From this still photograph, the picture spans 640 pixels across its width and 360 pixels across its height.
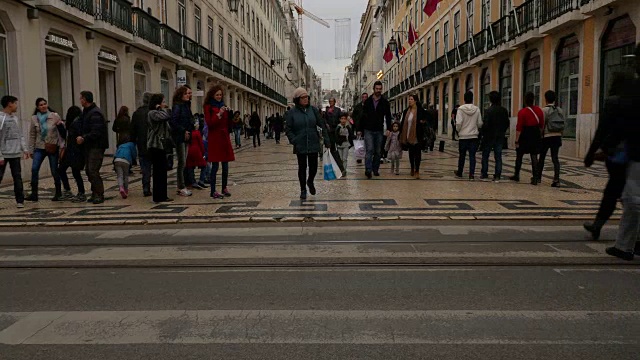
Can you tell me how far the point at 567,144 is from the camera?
63.0 ft

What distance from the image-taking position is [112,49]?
19.6 m

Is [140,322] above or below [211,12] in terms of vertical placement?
below

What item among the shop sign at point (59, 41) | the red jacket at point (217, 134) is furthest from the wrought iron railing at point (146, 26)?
the red jacket at point (217, 134)

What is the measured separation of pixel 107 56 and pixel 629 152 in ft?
57.0

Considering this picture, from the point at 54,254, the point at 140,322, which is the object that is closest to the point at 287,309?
the point at 140,322

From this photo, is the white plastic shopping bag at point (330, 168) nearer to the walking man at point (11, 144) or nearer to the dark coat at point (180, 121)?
the dark coat at point (180, 121)

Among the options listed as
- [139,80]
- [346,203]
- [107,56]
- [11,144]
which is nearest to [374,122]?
[346,203]

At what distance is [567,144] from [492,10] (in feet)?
34.2

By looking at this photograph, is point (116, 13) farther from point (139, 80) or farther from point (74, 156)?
point (74, 156)

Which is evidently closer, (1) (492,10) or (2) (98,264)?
(2) (98,264)

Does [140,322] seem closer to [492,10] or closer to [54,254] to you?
[54,254]

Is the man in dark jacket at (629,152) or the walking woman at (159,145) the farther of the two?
the walking woman at (159,145)

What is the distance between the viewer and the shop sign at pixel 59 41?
1555cm

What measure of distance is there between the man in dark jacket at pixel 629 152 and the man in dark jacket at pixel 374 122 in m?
6.98
